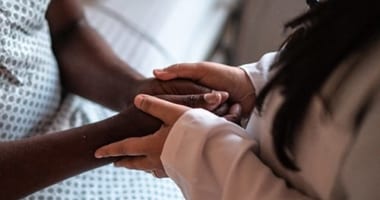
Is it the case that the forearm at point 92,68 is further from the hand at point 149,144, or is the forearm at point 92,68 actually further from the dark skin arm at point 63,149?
the hand at point 149,144

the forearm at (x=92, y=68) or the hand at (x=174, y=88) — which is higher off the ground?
the hand at (x=174, y=88)

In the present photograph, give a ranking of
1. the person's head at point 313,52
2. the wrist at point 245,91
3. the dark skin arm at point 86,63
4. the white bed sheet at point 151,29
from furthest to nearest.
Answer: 1. the white bed sheet at point 151,29
2. the dark skin arm at point 86,63
3. the wrist at point 245,91
4. the person's head at point 313,52

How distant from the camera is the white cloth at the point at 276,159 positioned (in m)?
0.68

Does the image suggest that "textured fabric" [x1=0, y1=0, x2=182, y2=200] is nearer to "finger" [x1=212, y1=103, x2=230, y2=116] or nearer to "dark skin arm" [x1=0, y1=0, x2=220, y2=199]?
"dark skin arm" [x1=0, y1=0, x2=220, y2=199]

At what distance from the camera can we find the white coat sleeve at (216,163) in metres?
0.78

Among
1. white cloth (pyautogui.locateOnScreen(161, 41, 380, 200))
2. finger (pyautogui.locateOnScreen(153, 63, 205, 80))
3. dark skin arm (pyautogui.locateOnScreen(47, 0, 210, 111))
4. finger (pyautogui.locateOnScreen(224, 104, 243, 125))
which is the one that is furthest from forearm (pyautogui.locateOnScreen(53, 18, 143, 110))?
white cloth (pyautogui.locateOnScreen(161, 41, 380, 200))

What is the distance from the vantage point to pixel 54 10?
1192 millimetres

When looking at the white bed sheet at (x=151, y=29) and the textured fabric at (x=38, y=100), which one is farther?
the white bed sheet at (x=151, y=29)

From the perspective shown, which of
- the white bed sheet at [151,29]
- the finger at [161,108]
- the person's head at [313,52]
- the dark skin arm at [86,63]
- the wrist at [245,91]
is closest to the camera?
the person's head at [313,52]

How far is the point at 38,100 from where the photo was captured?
1086 millimetres

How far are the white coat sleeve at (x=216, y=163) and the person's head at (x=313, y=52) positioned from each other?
0.13ft

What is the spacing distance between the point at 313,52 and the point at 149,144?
10.9 inches

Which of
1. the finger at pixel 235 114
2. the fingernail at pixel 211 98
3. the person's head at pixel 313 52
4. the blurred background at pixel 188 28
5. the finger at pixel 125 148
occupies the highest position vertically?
the person's head at pixel 313 52

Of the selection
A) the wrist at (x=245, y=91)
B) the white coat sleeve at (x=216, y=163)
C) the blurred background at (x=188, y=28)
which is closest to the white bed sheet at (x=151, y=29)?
the blurred background at (x=188, y=28)
